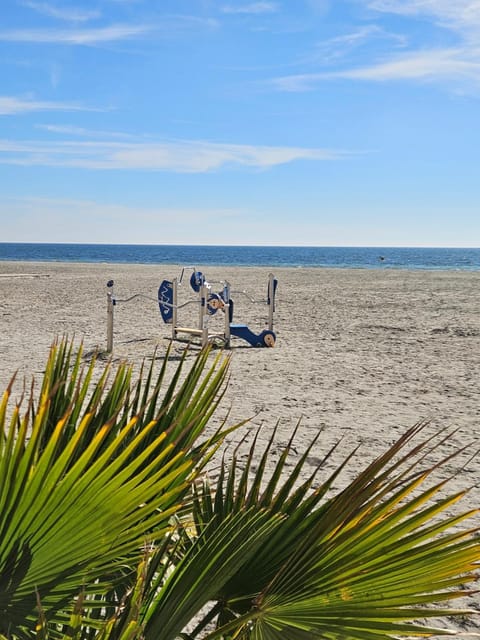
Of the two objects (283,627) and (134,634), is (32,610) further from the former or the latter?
(283,627)

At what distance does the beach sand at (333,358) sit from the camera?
7180 millimetres

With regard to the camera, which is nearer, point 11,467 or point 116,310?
point 11,467

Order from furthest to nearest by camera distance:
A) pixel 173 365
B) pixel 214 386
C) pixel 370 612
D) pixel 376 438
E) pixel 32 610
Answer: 1. pixel 173 365
2. pixel 376 438
3. pixel 214 386
4. pixel 370 612
5. pixel 32 610

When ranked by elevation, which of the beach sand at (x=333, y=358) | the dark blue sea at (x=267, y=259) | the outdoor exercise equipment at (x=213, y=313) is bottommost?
the beach sand at (x=333, y=358)

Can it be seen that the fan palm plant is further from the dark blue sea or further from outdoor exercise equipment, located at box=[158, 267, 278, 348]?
the dark blue sea

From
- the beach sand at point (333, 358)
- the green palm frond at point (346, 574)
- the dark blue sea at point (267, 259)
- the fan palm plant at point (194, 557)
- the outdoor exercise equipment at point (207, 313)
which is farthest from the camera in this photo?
the dark blue sea at point (267, 259)

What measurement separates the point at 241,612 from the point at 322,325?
14577 millimetres

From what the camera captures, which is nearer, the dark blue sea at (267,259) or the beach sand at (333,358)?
the beach sand at (333,358)

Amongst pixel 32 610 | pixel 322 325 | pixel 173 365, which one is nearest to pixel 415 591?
pixel 32 610

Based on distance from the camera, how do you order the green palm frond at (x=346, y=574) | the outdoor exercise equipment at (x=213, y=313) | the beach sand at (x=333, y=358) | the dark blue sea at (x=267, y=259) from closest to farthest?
A: the green palm frond at (x=346, y=574) → the beach sand at (x=333, y=358) → the outdoor exercise equipment at (x=213, y=313) → the dark blue sea at (x=267, y=259)

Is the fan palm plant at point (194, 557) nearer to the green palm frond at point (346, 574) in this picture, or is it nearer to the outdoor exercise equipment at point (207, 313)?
the green palm frond at point (346, 574)

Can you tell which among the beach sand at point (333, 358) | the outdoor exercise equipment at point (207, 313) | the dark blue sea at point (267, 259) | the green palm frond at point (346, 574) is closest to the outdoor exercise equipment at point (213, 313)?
the outdoor exercise equipment at point (207, 313)

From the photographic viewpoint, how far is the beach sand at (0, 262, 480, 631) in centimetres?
718

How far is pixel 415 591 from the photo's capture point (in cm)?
135
